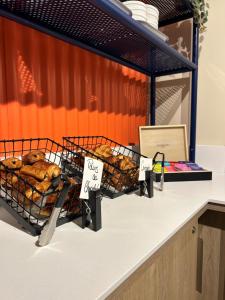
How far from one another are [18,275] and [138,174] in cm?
68

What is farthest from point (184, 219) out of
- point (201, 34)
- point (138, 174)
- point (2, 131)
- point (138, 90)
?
point (201, 34)

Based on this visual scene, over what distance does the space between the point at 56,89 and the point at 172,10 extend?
996 mm

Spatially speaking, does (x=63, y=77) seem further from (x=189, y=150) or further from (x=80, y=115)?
(x=189, y=150)

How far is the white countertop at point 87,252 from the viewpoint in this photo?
44 cm

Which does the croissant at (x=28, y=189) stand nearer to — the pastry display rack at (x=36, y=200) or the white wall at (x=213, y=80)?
the pastry display rack at (x=36, y=200)

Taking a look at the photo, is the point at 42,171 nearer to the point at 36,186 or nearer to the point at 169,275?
the point at 36,186

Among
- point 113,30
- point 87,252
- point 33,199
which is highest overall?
A: point 113,30

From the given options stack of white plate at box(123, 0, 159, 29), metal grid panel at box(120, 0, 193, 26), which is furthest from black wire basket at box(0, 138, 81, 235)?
metal grid panel at box(120, 0, 193, 26)

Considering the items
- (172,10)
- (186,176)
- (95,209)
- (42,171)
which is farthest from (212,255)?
(172,10)

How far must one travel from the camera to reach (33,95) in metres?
1.09

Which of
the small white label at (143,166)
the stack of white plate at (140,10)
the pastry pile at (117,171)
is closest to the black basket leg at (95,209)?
the pastry pile at (117,171)

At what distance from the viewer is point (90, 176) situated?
2.31 feet

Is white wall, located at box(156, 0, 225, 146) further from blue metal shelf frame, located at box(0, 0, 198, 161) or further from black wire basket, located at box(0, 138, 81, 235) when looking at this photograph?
black wire basket, located at box(0, 138, 81, 235)

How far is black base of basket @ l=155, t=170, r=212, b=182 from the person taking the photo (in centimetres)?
128
